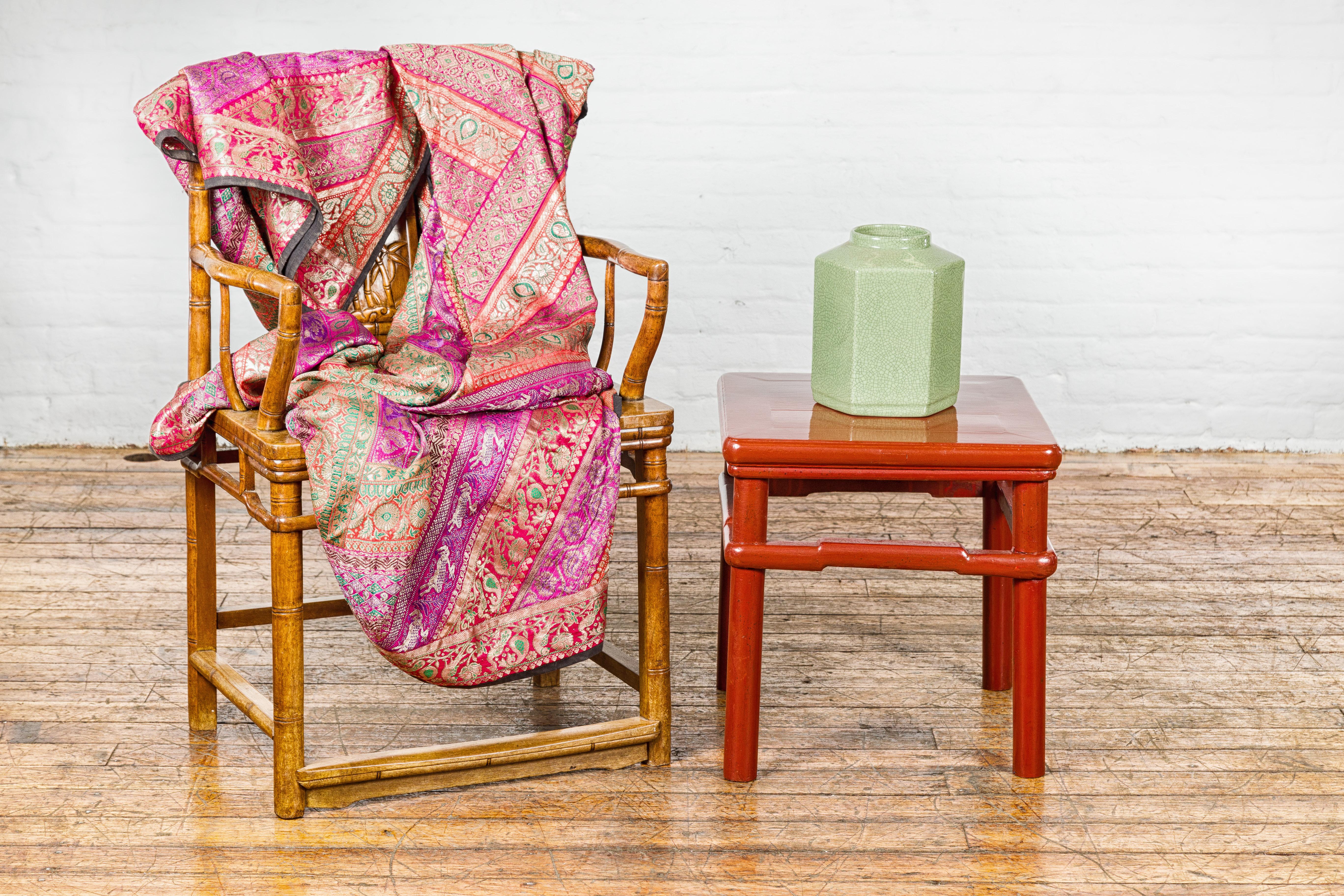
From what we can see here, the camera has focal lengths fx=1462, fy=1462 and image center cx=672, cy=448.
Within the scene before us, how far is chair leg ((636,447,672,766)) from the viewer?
2.03m

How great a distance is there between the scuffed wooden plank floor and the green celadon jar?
53 cm

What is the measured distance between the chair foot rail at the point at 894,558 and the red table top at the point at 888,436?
11 centimetres

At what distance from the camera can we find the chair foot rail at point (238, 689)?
6.34 ft

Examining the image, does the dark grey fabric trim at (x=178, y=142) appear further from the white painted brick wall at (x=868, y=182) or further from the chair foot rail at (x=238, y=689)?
the white painted brick wall at (x=868, y=182)

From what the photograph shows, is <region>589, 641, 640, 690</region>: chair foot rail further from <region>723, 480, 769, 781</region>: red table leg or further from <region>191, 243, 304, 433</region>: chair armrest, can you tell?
<region>191, 243, 304, 433</region>: chair armrest

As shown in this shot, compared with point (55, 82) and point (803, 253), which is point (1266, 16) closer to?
point (803, 253)

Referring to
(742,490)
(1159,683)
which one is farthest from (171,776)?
(1159,683)

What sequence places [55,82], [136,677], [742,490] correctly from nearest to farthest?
[742,490], [136,677], [55,82]

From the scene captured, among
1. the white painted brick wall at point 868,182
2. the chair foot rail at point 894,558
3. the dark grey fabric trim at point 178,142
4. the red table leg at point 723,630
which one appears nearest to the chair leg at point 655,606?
the chair foot rail at point 894,558

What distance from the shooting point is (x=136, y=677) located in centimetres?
238

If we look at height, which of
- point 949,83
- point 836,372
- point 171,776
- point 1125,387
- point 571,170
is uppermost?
point 949,83

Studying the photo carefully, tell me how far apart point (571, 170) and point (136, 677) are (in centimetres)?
203

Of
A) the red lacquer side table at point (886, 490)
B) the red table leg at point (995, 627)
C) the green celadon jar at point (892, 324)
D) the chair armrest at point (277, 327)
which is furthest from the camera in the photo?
the red table leg at point (995, 627)

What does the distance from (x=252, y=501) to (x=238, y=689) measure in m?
0.28
